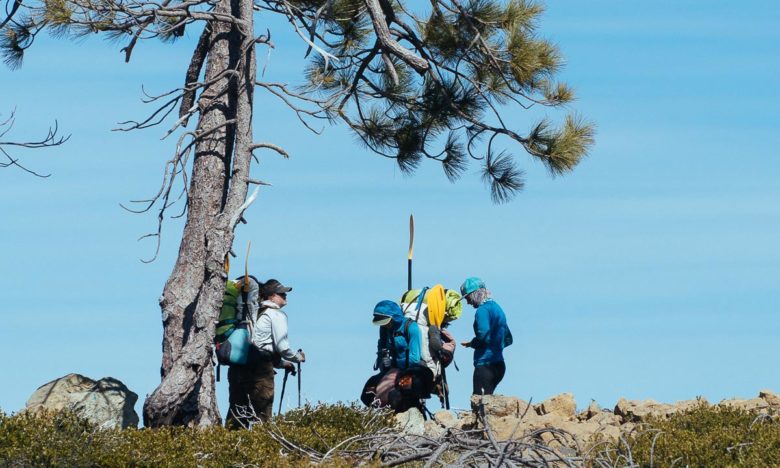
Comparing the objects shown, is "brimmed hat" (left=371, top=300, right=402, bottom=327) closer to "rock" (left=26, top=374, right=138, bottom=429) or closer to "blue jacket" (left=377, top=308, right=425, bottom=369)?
"blue jacket" (left=377, top=308, right=425, bottom=369)

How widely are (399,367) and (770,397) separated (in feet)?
13.6

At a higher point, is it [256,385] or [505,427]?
[256,385]

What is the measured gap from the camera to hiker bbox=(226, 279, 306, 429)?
38.8 feet

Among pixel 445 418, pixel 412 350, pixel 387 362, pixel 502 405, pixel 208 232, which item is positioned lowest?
pixel 445 418

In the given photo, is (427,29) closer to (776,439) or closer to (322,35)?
(322,35)

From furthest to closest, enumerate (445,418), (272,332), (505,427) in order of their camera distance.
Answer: (445,418)
(272,332)
(505,427)

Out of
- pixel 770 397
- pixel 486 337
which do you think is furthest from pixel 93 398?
pixel 770 397

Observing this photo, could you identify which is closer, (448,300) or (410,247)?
(448,300)

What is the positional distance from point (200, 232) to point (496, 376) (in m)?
3.72

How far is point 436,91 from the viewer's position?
15195 mm

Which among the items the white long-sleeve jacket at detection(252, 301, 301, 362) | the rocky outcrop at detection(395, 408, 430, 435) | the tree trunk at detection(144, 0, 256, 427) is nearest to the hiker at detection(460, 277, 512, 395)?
the rocky outcrop at detection(395, 408, 430, 435)

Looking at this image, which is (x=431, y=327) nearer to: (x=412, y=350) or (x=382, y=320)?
(x=412, y=350)

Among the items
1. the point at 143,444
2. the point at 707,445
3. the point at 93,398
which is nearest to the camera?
the point at 707,445

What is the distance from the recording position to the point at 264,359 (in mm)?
12055
